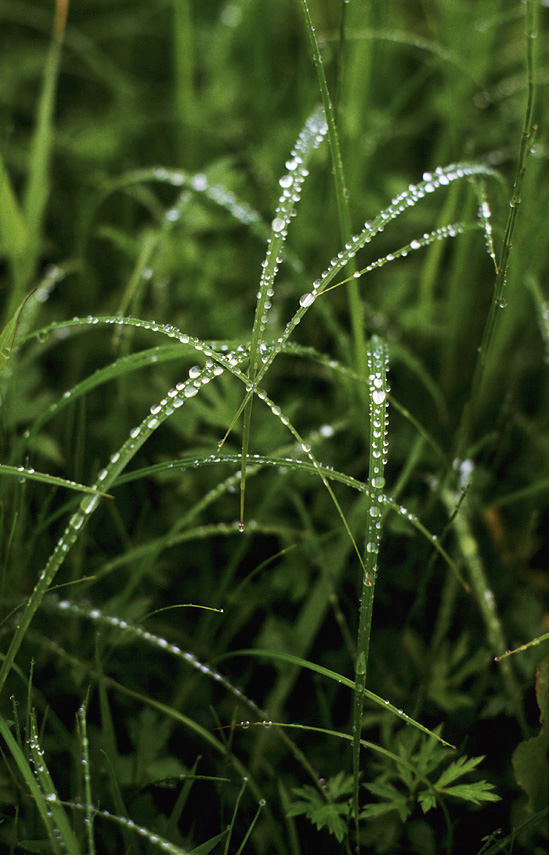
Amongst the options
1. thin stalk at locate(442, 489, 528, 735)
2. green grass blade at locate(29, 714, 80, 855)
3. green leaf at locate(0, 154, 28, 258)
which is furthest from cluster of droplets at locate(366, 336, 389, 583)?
green leaf at locate(0, 154, 28, 258)

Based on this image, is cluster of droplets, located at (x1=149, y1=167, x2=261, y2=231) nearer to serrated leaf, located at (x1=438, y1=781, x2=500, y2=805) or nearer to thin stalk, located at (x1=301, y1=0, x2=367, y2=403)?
thin stalk, located at (x1=301, y1=0, x2=367, y2=403)

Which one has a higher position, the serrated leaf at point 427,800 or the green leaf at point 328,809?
the serrated leaf at point 427,800

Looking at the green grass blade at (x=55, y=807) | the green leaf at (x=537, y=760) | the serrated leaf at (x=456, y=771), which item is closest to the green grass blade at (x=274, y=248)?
the green grass blade at (x=55, y=807)

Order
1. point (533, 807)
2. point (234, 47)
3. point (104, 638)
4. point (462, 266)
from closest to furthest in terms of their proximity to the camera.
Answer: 1. point (533, 807)
2. point (104, 638)
3. point (462, 266)
4. point (234, 47)

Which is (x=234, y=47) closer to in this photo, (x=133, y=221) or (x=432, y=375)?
(x=133, y=221)

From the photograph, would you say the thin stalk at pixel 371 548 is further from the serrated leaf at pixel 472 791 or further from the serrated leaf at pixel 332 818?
the serrated leaf at pixel 472 791

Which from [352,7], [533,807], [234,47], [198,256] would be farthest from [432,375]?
[234,47]

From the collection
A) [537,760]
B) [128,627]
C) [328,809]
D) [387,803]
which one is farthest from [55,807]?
[537,760]

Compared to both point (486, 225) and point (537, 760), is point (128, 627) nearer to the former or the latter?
point (537, 760)
